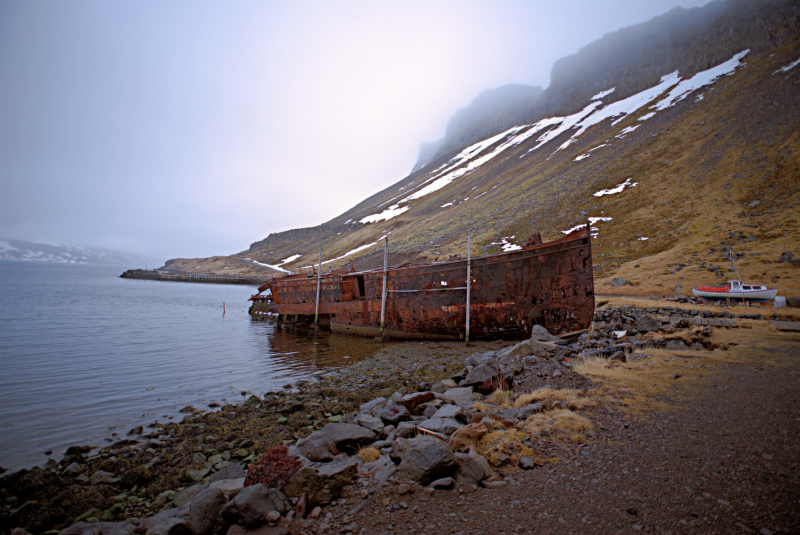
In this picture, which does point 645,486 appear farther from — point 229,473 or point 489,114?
point 489,114

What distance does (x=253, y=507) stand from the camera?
3.87 m

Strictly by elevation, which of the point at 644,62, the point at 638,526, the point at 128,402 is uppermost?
the point at 644,62

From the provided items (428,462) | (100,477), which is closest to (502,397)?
(428,462)

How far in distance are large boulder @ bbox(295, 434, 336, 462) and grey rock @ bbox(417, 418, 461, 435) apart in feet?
4.67

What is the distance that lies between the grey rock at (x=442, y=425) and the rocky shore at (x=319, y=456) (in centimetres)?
2

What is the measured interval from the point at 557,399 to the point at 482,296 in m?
10.3

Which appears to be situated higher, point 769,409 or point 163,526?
point 769,409

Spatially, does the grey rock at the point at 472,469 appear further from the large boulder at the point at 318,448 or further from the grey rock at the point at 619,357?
the grey rock at the point at 619,357

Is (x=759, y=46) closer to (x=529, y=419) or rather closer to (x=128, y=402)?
(x=529, y=419)

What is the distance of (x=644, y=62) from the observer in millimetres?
94875

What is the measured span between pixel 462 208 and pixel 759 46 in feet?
200

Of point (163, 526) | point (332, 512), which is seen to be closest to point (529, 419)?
point (332, 512)

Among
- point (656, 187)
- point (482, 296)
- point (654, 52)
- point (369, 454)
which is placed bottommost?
point (369, 454)

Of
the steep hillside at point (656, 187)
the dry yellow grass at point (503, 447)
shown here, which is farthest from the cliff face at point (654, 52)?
the dry yellow grass at point (503, 447)
